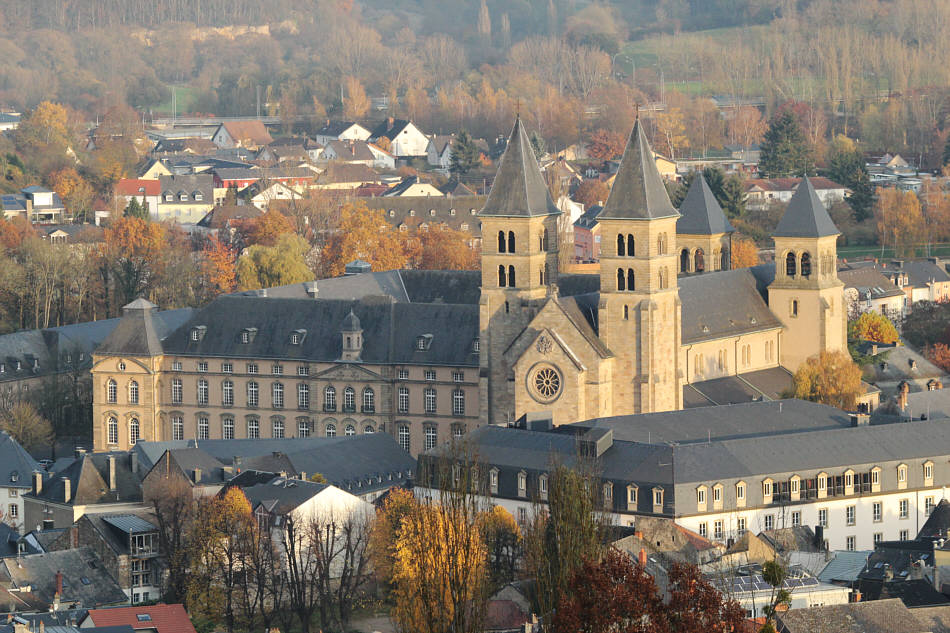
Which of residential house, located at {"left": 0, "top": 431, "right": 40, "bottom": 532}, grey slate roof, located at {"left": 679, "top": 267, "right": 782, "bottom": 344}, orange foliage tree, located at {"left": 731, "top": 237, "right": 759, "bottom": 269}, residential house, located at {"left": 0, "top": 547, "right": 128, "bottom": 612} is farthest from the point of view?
orange foliage tree, located at {"left": 731, "top": 237, "right": 759, "bottom": 269}

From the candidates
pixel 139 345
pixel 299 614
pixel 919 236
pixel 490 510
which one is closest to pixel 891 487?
pixel 490 510

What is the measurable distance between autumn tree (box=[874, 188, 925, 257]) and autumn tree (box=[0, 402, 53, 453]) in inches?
2977

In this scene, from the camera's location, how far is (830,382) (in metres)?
123

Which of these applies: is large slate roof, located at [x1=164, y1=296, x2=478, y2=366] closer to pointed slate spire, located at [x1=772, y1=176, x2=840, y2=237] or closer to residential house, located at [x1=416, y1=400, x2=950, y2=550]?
residential house, located at [x1=416, y1=400, x2=950, y2=550]

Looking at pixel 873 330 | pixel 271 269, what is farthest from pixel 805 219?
pixel 271 269

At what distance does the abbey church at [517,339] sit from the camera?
11381 cm

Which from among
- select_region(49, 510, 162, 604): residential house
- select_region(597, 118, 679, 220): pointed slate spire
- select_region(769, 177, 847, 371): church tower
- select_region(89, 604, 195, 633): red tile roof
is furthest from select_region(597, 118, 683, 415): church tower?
select_region(89, 604, 195, 633): red tile roof

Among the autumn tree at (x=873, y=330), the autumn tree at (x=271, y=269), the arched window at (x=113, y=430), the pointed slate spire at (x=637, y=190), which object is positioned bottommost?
the arched window at (x=113, y=430)

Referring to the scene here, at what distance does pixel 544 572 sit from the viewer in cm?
8050

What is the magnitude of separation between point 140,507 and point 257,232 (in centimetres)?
7556

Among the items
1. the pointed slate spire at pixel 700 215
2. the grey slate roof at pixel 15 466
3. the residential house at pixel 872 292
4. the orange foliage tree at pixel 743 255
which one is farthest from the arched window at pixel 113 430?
the residential house at pixel 872 292

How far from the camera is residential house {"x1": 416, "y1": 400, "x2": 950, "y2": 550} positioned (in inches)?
3917

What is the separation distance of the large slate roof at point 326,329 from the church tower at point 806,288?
1576 centimetres

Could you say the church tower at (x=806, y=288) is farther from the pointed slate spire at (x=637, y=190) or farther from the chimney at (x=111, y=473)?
the chimney at (x=111, y=473)
